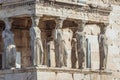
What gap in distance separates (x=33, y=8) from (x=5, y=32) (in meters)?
1.52

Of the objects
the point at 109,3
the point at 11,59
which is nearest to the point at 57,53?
the point at 11,59

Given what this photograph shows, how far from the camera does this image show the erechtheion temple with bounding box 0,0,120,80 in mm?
27828

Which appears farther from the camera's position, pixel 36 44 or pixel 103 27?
pixel 103 27

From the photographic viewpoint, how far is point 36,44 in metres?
27.6

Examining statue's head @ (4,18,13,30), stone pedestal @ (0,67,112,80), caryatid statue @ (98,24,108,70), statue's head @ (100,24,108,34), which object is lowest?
stone pedestal @ (0,67,112,80)

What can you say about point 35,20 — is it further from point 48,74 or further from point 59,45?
point 48,74

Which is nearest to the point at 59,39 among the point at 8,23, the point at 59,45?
the point at 59,45

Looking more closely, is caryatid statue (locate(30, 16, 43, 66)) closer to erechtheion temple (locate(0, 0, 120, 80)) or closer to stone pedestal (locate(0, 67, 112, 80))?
erechtheion temple (locate(0, 0, 120, 80))

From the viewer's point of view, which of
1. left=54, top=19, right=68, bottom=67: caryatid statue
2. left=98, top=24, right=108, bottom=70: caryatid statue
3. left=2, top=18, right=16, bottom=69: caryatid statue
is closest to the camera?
left=2, top=18, right=16, bottom=69: caryatid statue

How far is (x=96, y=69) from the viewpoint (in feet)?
98.6

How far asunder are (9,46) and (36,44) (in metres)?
1.15

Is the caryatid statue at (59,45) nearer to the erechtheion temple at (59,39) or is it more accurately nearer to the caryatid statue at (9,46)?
the erechtheion temple at (59,39)

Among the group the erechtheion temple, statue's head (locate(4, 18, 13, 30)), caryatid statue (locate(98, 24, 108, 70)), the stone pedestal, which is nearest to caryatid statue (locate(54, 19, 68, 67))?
the erechtheion temple

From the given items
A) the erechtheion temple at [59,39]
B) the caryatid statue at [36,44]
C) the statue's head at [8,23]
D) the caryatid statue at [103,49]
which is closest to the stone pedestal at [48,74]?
the erechtheion temple at [59,39]
